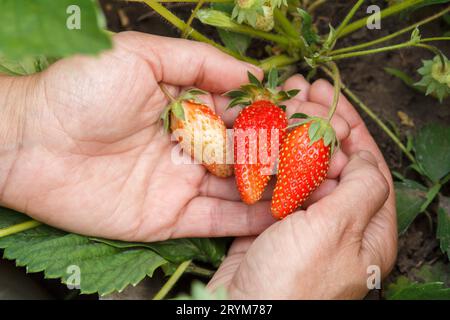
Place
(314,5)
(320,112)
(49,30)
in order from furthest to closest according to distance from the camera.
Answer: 1. (314,5)
2. (320,112)
3. (49,30)

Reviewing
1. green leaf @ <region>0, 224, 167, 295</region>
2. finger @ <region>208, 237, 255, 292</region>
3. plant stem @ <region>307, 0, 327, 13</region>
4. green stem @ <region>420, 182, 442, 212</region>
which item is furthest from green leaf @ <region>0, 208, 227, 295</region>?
plant stem @ <region>307, 0, 327, 13</region>

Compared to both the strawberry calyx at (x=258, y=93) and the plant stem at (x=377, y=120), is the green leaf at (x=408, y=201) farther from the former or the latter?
the strawberry calyx at (x=258, y=93)

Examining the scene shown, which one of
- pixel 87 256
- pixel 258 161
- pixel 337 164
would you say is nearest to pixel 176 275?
pixel 87 256

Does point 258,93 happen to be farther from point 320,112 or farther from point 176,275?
point 176,275

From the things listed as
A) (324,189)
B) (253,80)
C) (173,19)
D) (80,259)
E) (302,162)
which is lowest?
(80,259)

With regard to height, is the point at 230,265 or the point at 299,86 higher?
the point at 299,86
